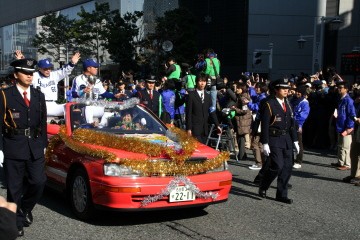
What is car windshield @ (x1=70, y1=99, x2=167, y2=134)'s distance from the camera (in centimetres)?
652

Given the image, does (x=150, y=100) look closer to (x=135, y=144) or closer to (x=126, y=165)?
(x=135, y=144)

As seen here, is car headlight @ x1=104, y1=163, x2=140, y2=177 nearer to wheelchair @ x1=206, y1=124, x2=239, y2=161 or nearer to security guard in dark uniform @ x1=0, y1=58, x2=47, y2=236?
security guard in dark uniform @ x1=0, y1=58, x2=47, y2=236

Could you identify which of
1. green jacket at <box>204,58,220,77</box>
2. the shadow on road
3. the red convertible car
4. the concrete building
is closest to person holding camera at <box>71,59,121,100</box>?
the red convertible car

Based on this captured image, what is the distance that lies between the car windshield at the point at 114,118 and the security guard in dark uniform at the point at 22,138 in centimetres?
126

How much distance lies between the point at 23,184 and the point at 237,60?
103 feet

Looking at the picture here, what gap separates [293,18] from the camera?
3788 centimetres

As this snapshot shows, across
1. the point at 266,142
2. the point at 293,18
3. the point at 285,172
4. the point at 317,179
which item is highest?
the point at 293,18

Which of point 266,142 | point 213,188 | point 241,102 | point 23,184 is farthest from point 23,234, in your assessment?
point 241,102

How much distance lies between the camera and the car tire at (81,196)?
18.4 ft

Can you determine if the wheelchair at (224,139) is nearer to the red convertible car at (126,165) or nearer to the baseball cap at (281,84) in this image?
the baseball cap at (281,84)

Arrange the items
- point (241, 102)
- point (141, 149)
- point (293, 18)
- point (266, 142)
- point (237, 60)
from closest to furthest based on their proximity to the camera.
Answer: point (141, 149), point (266, 142), point (241, 102), point (237, 60), point (293, 18)

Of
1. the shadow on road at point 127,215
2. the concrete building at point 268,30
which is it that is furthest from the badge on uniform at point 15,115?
the concrete building at point 268,30

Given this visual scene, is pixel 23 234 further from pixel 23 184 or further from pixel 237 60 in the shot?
pixel 237 60

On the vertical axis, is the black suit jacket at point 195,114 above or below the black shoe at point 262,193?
above
